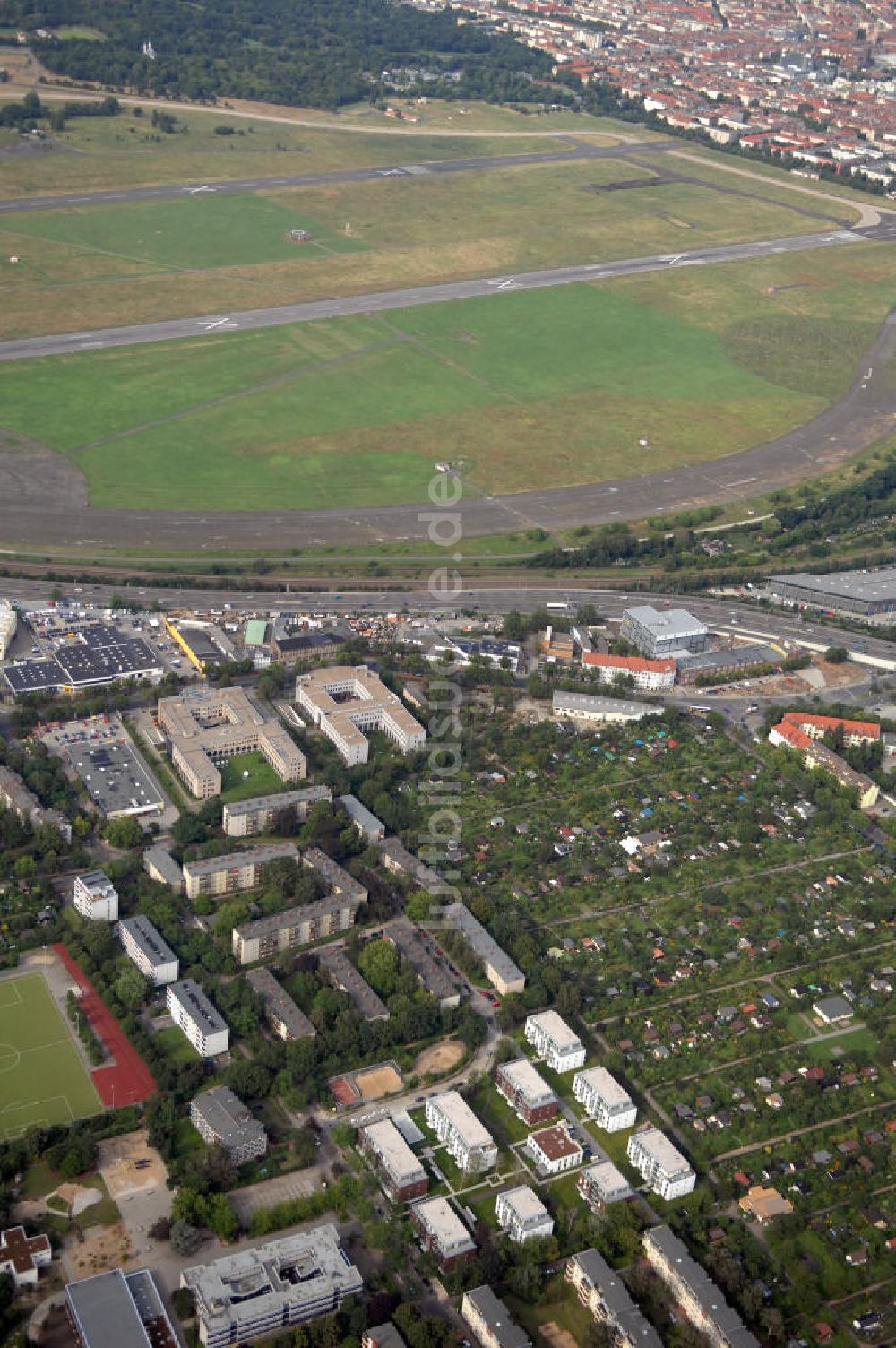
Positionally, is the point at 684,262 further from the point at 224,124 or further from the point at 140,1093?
the point at 140,1093

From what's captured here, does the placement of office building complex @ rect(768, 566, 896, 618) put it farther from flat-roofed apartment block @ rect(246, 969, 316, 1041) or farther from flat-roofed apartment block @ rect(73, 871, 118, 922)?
flat-roofed apartment block @ rect(73, 871, 118, 922)

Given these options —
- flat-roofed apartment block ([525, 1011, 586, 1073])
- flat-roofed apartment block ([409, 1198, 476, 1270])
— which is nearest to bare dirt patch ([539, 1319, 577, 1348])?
flat-roofed apartment block ([409, 1198, 476, 1270])

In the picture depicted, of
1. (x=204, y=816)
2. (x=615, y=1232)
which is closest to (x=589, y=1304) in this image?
(x=615, y=1232)

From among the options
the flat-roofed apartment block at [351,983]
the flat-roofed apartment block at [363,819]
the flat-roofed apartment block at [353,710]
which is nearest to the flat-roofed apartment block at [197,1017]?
the flat-roofed apartment block at [351,983]

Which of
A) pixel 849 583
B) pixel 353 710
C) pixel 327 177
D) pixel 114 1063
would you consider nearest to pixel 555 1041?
pixel 114 1063

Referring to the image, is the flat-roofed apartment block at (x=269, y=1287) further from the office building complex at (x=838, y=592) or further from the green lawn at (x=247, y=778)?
the office building complex at (x=838, y=592)
